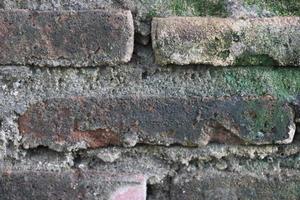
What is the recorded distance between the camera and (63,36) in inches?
25.4

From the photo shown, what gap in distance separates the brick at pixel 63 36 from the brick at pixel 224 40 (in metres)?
0.05

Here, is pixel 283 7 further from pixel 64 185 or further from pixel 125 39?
pixel 64 185

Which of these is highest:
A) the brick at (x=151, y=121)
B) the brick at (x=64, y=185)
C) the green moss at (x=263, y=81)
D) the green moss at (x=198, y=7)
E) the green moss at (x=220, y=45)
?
the green moss at (x=198, y=7)

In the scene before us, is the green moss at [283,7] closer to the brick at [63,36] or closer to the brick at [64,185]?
the brick at [63,36]

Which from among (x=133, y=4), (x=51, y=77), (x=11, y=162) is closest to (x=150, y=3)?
(x=133, y=4)

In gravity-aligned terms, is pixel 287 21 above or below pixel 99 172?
above

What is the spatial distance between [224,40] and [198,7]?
0.19 ft

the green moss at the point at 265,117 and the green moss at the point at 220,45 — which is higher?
the green moss at the point at 220,45

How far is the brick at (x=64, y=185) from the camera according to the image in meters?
0.67

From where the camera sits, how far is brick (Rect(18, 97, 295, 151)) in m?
0.66

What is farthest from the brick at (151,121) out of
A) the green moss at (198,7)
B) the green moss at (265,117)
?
the green moss at (198,7)

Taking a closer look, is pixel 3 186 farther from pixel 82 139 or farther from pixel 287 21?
pixel 287 21

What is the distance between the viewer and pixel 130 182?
0.68 m

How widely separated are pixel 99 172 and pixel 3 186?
0.41 feet
